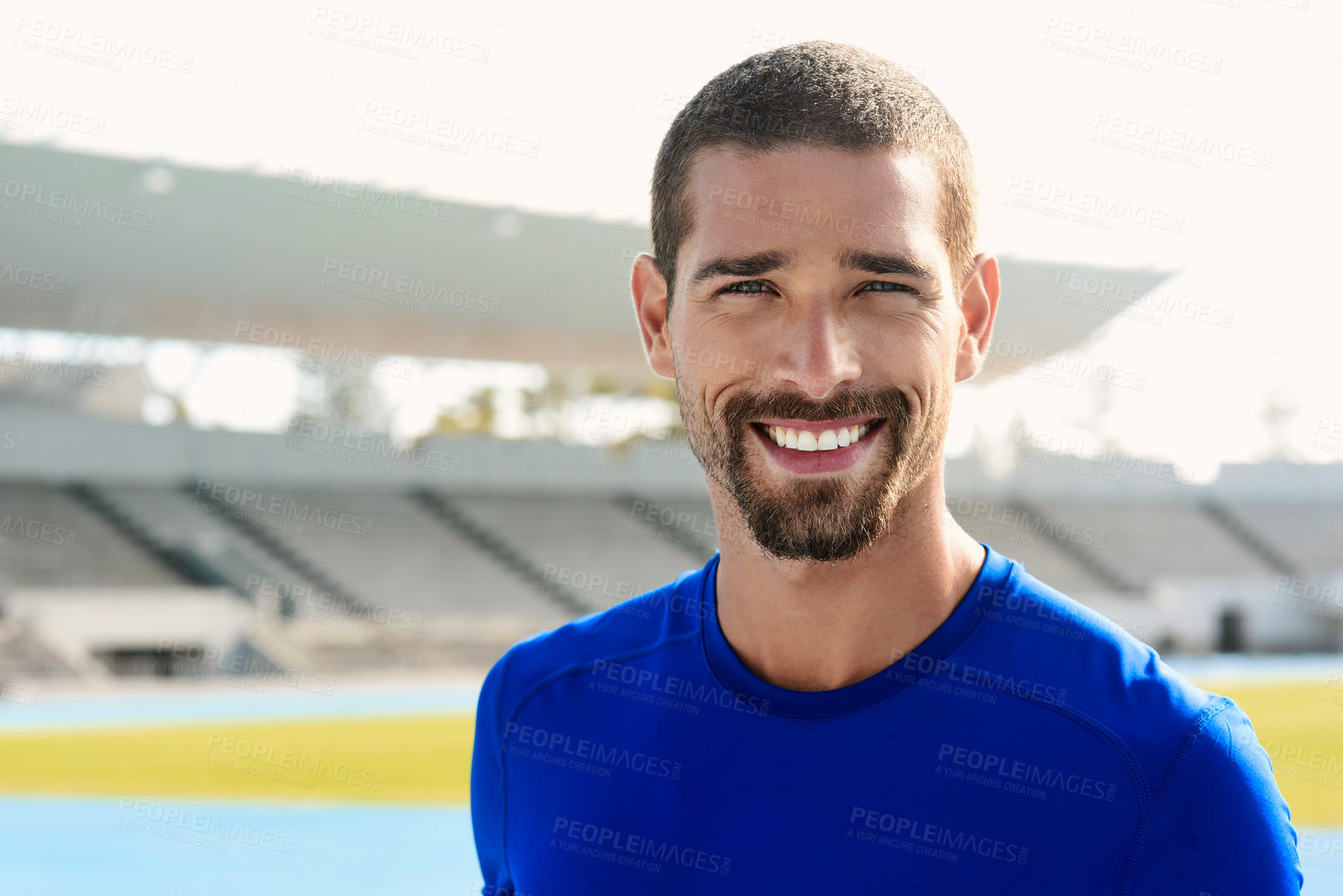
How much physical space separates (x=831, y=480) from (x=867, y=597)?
211 mm

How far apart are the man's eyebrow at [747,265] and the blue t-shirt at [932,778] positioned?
55 cm

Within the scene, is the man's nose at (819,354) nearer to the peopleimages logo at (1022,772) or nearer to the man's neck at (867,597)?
the man's neck at (867,597)

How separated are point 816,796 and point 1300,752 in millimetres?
11532

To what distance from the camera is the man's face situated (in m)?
1.46

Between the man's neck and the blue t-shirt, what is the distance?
3 cm

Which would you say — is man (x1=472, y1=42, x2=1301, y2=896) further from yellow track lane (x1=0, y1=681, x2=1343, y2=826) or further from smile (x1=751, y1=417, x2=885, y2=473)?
yellow track lane (x1=0, y1=681, x2=1343, y2=826)

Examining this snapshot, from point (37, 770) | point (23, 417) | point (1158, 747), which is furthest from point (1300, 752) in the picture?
point (23, 417)

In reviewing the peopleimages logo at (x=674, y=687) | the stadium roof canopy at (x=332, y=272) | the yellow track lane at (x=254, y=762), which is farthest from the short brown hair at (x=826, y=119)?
the stadium roof canopy at (x=332, y=272)

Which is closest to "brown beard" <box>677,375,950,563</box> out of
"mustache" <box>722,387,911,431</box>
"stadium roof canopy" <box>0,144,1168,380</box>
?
"mustache" <box>722,387,911,431</box>

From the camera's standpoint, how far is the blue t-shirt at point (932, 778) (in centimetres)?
139

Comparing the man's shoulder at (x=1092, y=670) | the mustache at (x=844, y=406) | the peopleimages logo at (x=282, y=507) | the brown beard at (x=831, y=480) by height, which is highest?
the mustache at (x=844, y=406)

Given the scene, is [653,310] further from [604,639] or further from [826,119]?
[604,639]

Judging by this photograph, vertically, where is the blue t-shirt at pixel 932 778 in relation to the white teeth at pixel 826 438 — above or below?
below

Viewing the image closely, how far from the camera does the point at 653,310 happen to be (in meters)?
1.78
